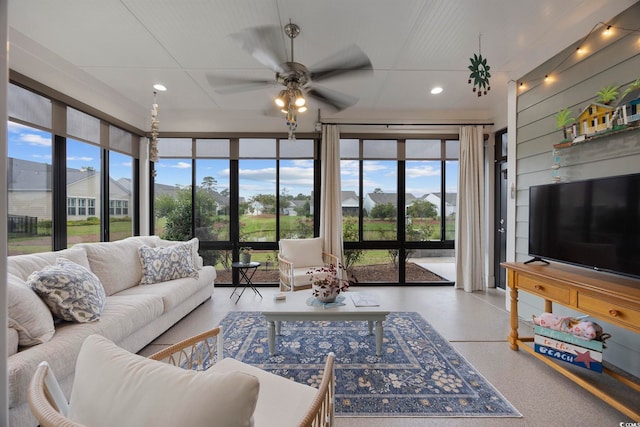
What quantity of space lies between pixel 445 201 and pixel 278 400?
4.27 metres

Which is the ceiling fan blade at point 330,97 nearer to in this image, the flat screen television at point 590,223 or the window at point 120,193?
the flat screen television at point 590,223

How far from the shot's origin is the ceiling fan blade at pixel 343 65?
191cm

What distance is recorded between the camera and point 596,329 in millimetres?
1862

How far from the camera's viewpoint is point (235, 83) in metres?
2.28

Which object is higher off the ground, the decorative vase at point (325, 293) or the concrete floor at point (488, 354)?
the decorative vase at point (325, 293)

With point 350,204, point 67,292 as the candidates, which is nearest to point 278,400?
point 67,292

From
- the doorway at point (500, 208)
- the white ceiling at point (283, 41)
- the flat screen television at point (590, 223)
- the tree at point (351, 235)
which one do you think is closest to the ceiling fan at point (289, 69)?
the white ceiling at point (283, 41)

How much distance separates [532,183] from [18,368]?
14.3ft

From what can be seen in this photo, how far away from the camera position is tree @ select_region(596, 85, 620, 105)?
208 cm

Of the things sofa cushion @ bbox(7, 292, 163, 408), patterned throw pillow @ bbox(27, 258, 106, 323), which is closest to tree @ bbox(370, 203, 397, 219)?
sofa cushion @ bbox(7, 292, 163, 408)

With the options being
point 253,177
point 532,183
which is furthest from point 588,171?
point 253,177

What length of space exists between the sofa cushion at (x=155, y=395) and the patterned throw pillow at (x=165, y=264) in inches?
105

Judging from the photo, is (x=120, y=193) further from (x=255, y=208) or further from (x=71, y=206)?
(x=255, y=208)

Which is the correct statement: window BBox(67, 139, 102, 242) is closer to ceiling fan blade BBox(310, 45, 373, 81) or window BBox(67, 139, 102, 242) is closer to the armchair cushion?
the armchair cushion
